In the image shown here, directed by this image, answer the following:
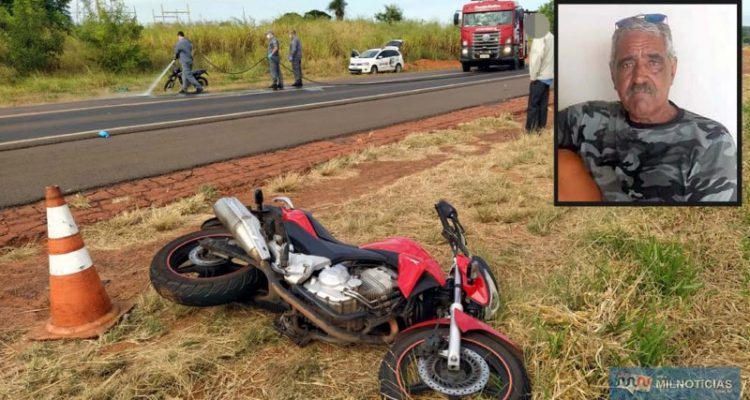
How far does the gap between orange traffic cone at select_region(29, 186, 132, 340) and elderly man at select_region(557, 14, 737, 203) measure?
268cm

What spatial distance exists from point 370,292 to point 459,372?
23.4 inches

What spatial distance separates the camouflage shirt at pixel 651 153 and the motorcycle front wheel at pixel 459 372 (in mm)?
784

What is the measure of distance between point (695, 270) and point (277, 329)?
2.32 metres

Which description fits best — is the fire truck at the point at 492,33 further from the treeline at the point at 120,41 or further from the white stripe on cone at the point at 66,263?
the white stripe on cone at the point at 66,263

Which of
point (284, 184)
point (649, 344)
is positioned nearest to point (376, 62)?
point (284, 184)

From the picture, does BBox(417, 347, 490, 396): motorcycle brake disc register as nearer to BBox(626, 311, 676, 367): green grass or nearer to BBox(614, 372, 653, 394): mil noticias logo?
BBox(614, 372, 653, 394): mil noticias logo

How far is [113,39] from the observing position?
27.2 meters

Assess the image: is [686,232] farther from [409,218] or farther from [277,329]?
[277,329]

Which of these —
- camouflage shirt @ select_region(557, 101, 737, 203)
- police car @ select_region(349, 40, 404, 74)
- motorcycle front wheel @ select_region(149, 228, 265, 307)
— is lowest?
motorcycle front wheel @ select_region(149, 228, 265, 307)

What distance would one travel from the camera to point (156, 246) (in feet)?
15.6

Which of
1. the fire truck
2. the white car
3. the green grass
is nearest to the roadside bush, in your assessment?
the white car

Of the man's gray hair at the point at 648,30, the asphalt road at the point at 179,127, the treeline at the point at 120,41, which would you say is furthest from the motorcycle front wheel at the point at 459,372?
the treeline at the point at 120,41

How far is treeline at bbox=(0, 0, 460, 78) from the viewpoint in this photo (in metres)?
25.1

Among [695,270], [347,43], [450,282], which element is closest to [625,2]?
[450,282]
